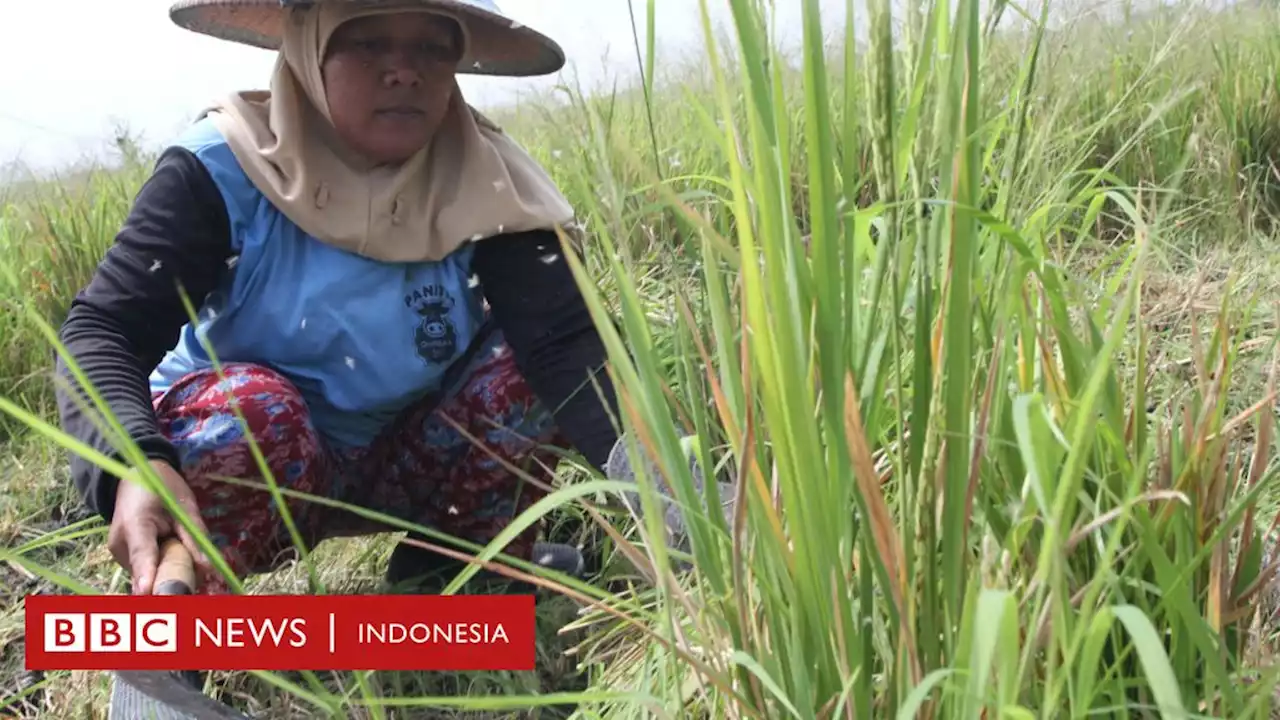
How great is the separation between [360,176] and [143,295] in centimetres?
39

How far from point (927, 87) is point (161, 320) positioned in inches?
46.2

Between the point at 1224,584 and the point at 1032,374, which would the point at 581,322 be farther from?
the point at 1224,584

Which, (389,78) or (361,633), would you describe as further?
(389,78)

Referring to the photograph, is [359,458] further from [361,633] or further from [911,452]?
[911,452]

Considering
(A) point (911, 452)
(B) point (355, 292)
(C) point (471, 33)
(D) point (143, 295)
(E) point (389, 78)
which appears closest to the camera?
(A) point (911, 452)

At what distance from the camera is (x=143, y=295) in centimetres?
143

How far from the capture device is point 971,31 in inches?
26.7

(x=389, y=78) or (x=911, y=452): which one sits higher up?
(x=389, y=78)

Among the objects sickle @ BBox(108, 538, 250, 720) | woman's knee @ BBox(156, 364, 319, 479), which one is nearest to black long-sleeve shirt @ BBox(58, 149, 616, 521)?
woman's knee @ BBox(156, 364, 319, 479)

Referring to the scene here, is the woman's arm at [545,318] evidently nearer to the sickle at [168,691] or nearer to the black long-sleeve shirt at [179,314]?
the black long-sleeve shirt at [179,314]

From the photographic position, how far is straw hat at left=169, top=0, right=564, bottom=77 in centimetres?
171

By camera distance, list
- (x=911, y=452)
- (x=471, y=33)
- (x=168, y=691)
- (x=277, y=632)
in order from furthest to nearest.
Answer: (x=471, y=33) < (x=277, y=632) < (x=168, y=691) < (x=911, y=452)

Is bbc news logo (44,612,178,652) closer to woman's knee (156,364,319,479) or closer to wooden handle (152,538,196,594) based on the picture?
wooden handle (152,538,196,594)

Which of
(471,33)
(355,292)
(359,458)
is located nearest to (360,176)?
(355,292)
